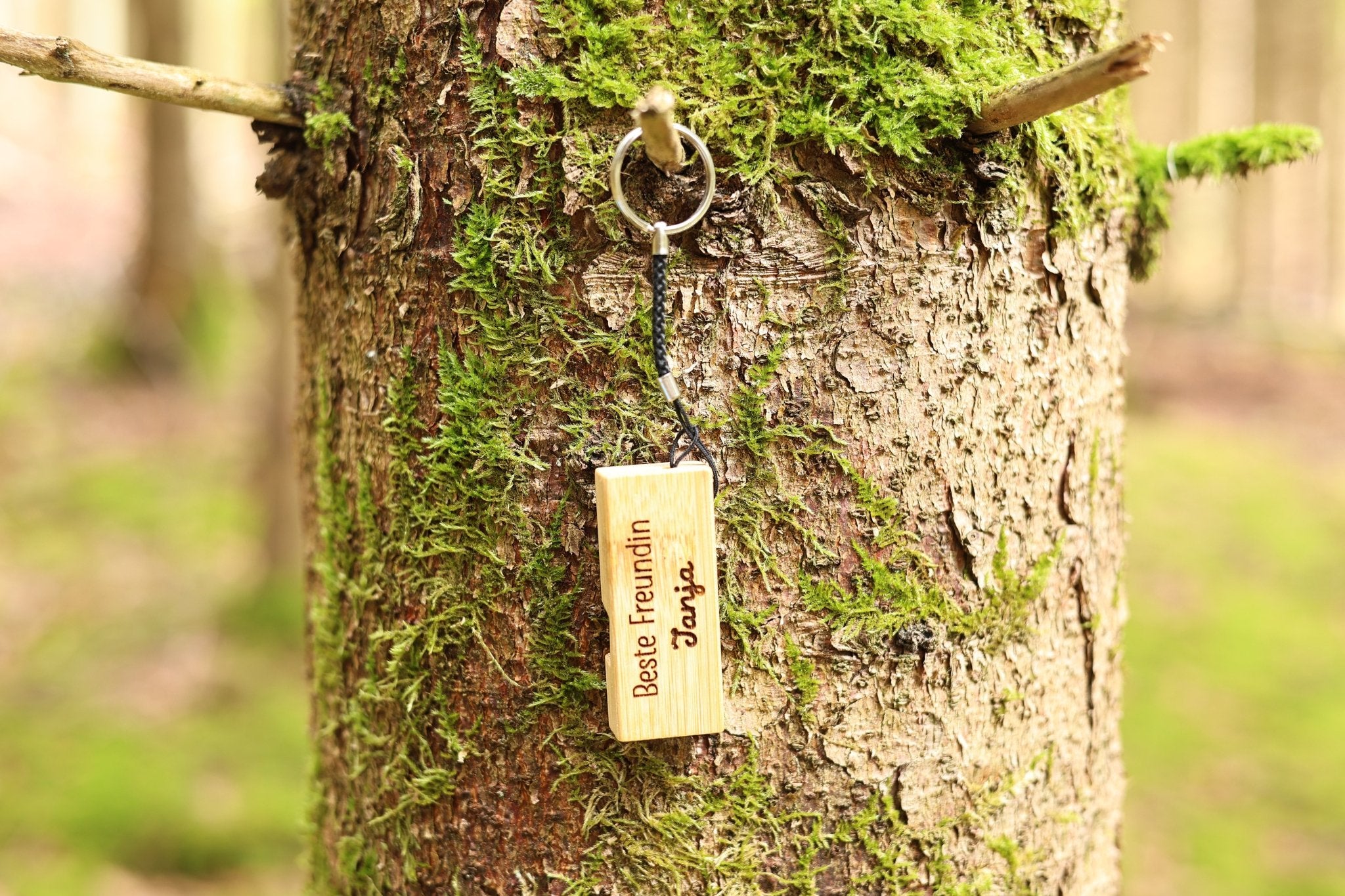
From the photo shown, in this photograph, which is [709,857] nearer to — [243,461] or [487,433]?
[487,433]

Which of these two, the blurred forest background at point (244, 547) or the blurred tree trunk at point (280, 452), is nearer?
the blurred forest background at point (244, 547)

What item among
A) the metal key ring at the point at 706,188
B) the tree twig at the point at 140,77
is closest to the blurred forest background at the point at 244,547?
the metal key ring at the point at 706,188

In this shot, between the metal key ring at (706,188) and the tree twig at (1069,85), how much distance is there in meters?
0.31

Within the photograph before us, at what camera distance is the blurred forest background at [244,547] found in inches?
169

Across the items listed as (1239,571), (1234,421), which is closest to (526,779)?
(1239,571)

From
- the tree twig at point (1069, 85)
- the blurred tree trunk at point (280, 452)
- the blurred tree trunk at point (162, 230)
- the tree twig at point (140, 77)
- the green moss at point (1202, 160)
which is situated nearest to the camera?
the tree twig at point (1069, 85)

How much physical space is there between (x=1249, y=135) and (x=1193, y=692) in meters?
4.95

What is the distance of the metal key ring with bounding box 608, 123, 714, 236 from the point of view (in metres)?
1.02

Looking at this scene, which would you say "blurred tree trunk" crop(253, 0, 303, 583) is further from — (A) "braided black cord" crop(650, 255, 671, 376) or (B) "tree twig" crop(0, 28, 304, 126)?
(A) "braided black cord" crop(650, 255, 671, 376)

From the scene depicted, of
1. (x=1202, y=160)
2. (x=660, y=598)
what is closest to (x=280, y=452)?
(x=660, y=598)

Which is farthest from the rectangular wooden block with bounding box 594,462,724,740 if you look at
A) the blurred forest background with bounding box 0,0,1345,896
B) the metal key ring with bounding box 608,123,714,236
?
the blurred forest background with bounding box 0,0,1345,896

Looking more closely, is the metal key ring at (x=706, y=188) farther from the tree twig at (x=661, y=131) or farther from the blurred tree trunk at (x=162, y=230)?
the blurred tree trunk at (x=162, y=230)

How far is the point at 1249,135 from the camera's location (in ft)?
4.61

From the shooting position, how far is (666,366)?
103 cm
